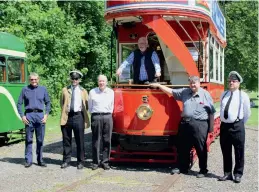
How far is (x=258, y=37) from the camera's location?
3750 centimetres

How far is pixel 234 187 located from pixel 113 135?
3.15 m

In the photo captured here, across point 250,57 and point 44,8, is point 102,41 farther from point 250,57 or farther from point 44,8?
point 250,57

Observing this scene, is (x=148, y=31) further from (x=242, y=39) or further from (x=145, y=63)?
(x=242, y=39)

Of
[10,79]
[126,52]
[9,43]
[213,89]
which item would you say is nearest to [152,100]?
[126,52]

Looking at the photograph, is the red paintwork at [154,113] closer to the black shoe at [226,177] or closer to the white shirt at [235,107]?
the white shirt at [235,107]

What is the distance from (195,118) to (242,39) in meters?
29.4

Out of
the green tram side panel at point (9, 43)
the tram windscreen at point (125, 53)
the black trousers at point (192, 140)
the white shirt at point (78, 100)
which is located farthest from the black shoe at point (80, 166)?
the green tram side panel at point (9, 43)

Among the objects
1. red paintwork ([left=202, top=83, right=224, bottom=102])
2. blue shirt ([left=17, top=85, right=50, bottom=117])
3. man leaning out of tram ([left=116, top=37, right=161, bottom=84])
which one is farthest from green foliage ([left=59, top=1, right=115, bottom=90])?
blue shirt ([left=17, top=85, right=50, bottom=117])

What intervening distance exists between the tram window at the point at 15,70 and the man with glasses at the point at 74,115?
173 inches

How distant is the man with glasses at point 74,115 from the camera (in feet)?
30.5

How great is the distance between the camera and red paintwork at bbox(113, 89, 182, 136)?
9102 mm

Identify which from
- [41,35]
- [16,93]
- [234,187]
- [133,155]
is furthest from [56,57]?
[234,187]

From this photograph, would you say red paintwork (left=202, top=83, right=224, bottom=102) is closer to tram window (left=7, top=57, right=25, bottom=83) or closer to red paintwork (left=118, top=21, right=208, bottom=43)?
red paintwork (left=118, top=21, right=208, bottom=43)

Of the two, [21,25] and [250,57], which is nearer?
[21,25]
